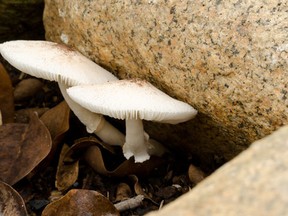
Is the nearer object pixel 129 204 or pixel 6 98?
pixel 129 204

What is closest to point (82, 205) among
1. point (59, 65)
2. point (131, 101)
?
point (131, 101)

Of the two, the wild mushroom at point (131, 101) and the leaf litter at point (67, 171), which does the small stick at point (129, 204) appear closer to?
the leaf litter at point (67, 171)

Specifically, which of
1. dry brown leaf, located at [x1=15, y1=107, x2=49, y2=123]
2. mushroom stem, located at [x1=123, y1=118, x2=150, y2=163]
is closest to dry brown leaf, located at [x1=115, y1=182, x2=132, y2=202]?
mushroom stem, located at [x1=123, y1=118, x2=150, y2=163]

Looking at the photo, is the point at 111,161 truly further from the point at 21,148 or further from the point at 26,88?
the point at 26,88

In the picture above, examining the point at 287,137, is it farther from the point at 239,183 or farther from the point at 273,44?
the point at 273,44

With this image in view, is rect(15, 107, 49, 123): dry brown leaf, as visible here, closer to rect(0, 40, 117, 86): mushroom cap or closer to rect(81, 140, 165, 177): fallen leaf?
rect(81, 140, 165, 177): fallen leaf

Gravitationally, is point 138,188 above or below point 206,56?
below

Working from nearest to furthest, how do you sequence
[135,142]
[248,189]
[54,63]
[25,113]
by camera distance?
[248,189] → [54,63] → [135,142] → [25,113]
